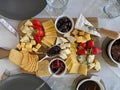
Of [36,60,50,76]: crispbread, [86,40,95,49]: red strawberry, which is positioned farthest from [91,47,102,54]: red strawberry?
[36,60,50,76]: crispbread

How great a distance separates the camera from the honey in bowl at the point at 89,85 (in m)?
1.01

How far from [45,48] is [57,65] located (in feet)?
0.23

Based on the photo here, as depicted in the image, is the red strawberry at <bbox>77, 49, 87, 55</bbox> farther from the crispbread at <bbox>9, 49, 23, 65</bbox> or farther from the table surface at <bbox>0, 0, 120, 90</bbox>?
the crispbread at <bbox>9, 49, 23, 65</bbox>

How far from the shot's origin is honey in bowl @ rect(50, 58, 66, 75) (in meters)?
0.98

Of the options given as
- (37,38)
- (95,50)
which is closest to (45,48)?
(37,38)

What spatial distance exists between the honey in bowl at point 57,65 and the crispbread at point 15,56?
10 centimetres

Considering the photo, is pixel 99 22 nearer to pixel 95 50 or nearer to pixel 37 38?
pixel 95 50

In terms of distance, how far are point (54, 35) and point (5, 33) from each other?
0.15 metres

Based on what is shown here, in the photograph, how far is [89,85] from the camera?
1.01 m

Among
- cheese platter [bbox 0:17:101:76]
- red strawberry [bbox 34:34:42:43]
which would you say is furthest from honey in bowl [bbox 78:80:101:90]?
red strawberry [bbox 34:34:42:43]

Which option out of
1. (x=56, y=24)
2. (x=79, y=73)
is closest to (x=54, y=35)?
(x=56, y=24)

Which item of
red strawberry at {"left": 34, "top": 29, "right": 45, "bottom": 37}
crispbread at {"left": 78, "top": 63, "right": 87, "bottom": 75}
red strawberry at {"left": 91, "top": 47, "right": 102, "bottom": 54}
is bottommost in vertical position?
crispbread at {"left": 78, "top": 63, "right": 87, "bottom": 75}

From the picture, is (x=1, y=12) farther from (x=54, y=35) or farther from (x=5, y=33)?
(x=54, y=35)

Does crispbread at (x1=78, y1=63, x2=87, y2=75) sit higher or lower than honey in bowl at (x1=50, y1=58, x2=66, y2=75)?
lower
